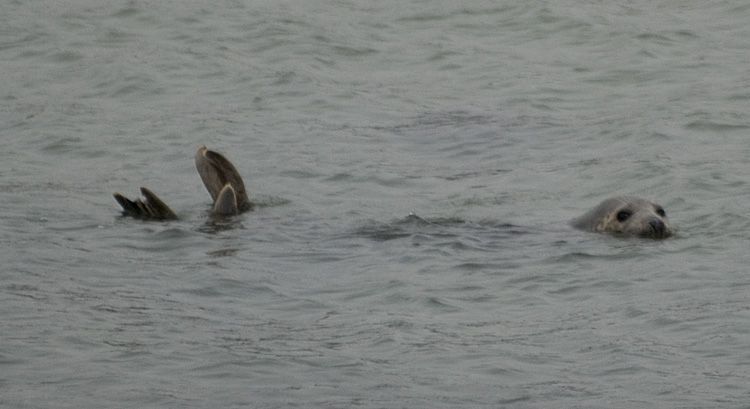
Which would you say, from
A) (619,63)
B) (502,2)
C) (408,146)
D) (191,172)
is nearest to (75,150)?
(191,172)

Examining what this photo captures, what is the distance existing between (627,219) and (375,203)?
218cm

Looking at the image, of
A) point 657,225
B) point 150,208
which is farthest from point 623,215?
point 150,208

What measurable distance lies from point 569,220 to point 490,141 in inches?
112

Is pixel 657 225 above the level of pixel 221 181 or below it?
below

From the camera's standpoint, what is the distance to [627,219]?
472 inches

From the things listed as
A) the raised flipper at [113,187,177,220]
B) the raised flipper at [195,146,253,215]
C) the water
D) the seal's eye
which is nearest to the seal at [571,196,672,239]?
the seal's eye

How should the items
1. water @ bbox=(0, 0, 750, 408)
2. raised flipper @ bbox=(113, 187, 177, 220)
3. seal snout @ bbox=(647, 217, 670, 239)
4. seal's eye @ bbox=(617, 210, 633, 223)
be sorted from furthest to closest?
A: raised flipper @ bbox=(113, 187, 177, 220), seal's eye @ bbox=(617, 210, 633, 223), seal snout @ bbox=(647, 217, 670, 239), water @ bbox=(0, 0, 750, 408)

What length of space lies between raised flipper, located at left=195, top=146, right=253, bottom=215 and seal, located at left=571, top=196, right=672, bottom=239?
246 centimetres

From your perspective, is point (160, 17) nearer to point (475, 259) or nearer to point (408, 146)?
point (408, 146)

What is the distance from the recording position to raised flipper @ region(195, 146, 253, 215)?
1212cm

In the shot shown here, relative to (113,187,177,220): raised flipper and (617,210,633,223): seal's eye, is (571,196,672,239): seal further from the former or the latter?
(113,187,177,220): raised flipper

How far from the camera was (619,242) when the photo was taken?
Result: 11727 mm

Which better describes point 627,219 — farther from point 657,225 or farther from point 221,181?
point 221,181

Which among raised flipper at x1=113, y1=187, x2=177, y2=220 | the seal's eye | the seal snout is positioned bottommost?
the seal snout
